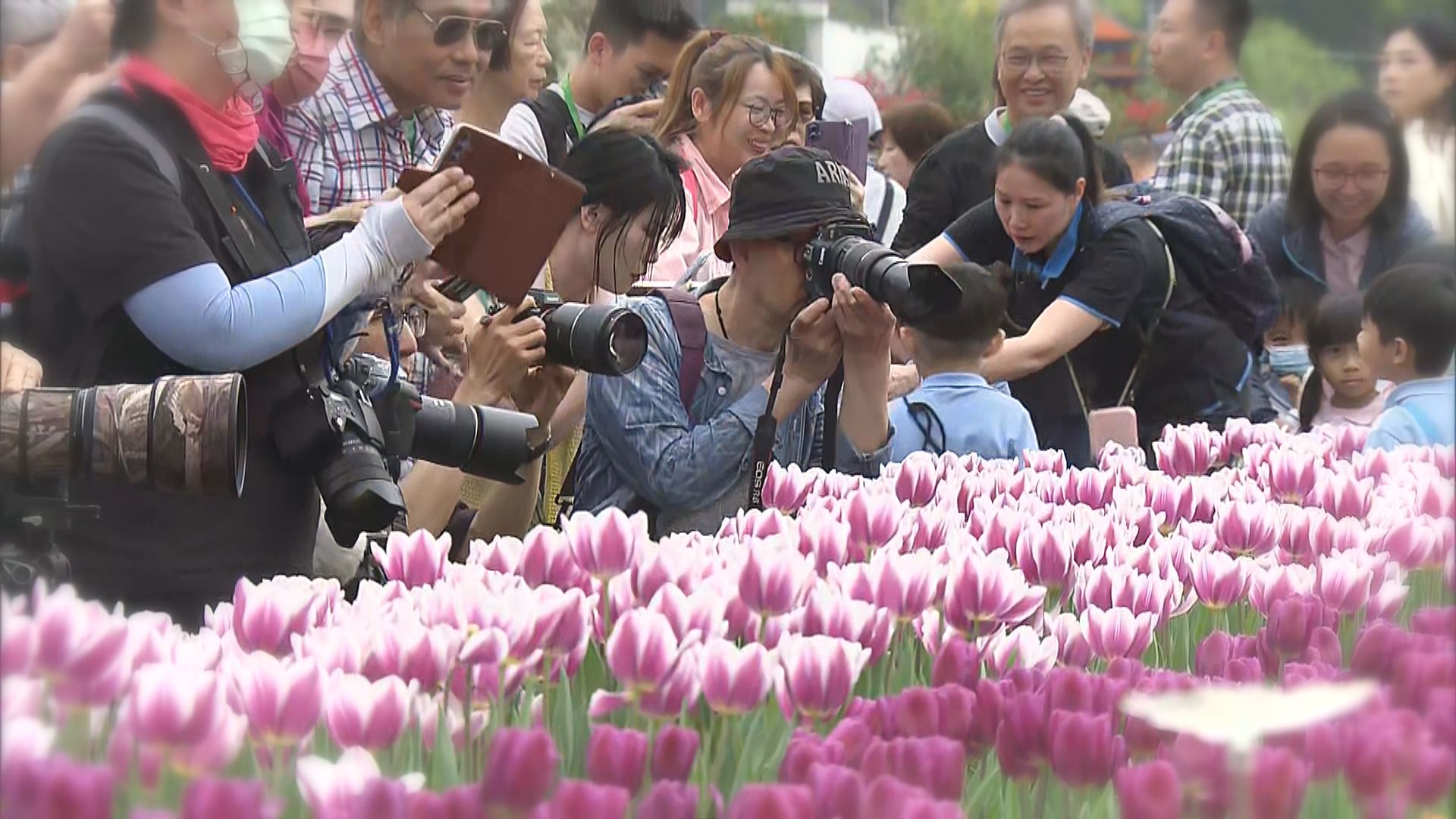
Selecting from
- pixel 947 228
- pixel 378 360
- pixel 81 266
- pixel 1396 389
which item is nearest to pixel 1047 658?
pixel 81 266

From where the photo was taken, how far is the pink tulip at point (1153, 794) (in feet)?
3.36

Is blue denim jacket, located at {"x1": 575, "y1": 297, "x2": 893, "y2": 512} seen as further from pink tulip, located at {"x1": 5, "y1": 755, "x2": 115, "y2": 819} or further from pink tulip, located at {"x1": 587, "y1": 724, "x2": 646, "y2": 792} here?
pink tulip, located at {"x1": 5, "y1": 755, "x2": 115, "y2": 819}

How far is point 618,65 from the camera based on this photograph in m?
4.94

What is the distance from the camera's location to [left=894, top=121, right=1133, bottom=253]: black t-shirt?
5.09 m

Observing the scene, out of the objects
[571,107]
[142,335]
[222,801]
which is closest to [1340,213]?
[571,107]

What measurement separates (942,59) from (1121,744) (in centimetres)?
452

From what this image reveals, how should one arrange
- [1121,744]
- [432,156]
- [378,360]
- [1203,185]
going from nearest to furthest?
1. [1121,744]
2. [378,360]
3. [432,156]
4. [1203,185]

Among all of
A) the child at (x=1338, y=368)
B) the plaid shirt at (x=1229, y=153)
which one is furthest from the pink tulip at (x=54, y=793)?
the child at (x=1338, y=368)

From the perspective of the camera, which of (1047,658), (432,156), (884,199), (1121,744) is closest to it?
(1121,744)

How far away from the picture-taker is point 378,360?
3189 mm

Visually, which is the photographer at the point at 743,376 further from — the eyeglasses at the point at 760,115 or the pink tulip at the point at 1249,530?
the pink tulip at the point at 1249,530

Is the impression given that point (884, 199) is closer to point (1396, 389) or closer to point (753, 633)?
point (1396, 389)

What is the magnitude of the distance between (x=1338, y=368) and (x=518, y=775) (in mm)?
5118

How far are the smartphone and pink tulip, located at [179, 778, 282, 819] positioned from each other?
3.68m
